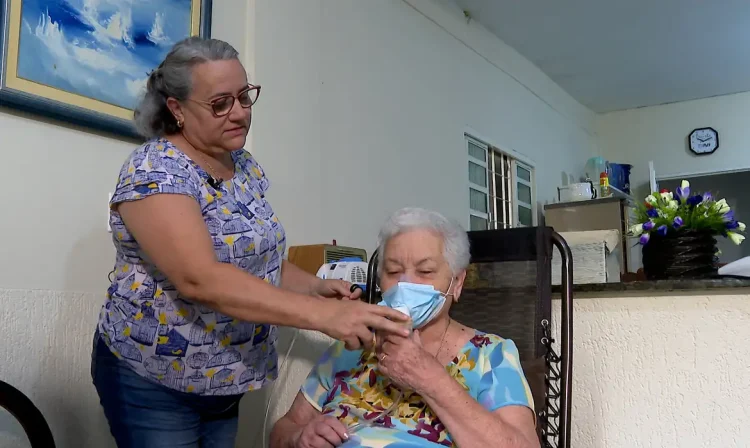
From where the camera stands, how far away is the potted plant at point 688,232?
1.57 meters

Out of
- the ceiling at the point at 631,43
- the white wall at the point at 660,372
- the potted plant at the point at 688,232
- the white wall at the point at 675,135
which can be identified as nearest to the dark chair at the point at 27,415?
the white wall at the point at 660,372

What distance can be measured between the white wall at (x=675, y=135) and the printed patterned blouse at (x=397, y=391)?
15.9ft

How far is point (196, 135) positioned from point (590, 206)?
3849mm

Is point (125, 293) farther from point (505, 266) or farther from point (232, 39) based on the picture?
point (232, 39)

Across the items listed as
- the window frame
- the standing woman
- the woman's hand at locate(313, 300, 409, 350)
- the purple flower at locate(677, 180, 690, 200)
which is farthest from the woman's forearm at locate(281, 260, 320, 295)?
the window frame

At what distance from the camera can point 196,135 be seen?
135 cm

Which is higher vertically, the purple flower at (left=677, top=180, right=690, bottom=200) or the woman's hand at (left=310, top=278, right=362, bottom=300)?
the purple flower at (left=677, top=180, right=690, bottom=200)

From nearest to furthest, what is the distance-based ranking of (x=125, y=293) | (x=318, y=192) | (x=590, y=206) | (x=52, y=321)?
(x=125, y=293) < (x=52, y=321) < (x=318, y=192) < (x=590, y=206)

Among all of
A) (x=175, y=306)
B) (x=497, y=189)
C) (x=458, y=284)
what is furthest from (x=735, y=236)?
(x=497, y=189)

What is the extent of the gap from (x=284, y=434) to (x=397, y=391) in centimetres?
29

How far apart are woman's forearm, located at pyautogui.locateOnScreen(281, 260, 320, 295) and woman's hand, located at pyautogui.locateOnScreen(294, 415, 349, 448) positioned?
0.33 meters

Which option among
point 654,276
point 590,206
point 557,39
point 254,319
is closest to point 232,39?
point 254,319

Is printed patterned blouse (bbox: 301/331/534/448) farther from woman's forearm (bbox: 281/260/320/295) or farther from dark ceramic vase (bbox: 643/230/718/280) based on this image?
dark ceramic vase (bbox: 643/230/718/280)

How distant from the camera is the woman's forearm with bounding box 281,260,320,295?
1598 mm
